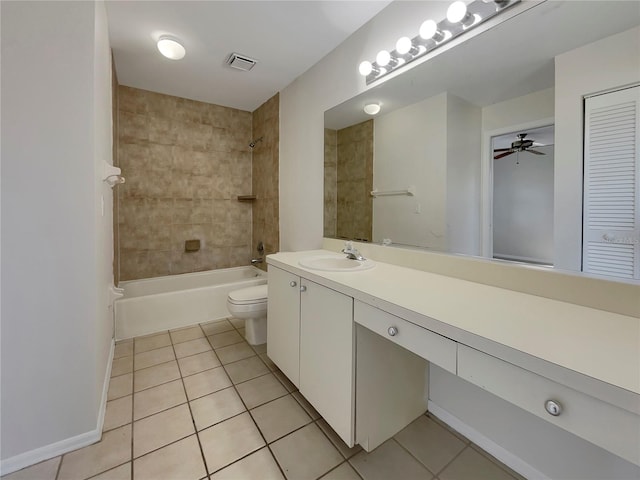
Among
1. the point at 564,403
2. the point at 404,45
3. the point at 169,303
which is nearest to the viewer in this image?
the point at 564,403

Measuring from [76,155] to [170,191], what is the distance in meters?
1.89

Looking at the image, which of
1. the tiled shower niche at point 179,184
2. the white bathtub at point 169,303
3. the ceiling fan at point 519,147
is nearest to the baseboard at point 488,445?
the ceiling fan at point 519,147

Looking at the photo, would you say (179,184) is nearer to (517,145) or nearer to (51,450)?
(51,450)

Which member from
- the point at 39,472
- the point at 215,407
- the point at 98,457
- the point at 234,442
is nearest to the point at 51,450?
the point at 39,472

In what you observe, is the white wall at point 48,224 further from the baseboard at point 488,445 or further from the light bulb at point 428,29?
the baseboard at point 488,445

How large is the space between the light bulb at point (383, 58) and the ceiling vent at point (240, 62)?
1152mm

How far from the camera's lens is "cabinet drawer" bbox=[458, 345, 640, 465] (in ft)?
1.74

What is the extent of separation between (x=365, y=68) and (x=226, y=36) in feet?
3.43

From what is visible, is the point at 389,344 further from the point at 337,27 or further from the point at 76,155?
the point at 337,27

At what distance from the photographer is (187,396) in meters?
1.65

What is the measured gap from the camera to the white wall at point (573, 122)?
2.99ft

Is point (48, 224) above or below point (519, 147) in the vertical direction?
below

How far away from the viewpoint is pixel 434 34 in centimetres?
137

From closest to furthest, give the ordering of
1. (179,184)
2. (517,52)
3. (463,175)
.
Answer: (517,52)
(463,175)
(179,184)
